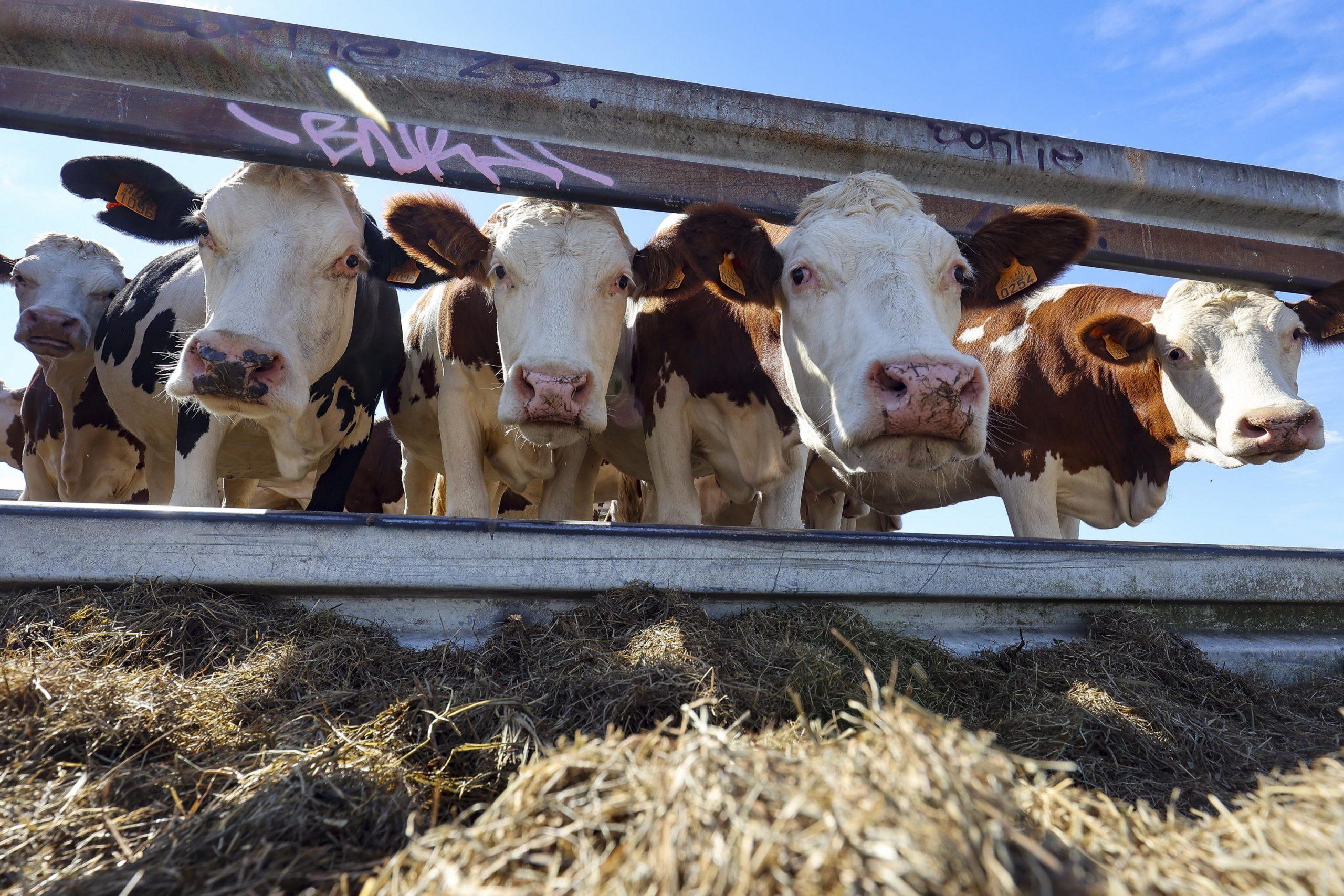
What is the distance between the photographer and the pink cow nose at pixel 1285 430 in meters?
4.64

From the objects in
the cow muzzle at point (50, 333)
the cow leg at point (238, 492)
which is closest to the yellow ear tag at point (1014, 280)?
the cow leg at point (238, 492)

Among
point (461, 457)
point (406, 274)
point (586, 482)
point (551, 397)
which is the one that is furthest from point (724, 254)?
point (586, 482)

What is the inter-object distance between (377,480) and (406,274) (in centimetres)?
514

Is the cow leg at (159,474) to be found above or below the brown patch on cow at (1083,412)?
below

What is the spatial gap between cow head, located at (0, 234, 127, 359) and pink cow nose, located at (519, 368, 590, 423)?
418cm

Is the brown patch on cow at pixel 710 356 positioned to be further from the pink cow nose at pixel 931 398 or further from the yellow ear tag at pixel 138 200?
the yellow ear tag at pixel 138 200

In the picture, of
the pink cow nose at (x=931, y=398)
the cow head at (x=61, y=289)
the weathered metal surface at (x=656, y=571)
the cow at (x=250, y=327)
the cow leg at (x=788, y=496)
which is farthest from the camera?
the cow head at (x=61, y=289)

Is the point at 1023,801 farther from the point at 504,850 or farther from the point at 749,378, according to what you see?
the point at 749,378

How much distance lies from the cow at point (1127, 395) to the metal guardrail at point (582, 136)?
75 centimetres

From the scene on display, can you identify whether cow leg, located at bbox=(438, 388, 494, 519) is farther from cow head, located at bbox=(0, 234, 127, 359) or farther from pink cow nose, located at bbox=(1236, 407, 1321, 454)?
pink cow nose, located at bbox=(1236, 407, 1321, 454)

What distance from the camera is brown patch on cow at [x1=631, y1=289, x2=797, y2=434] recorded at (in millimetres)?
4734

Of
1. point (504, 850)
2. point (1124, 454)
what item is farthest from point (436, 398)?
point (1124, 454)

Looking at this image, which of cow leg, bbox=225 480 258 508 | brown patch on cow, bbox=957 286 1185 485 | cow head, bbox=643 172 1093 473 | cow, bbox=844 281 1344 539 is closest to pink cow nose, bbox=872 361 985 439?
cow head, bbox=643 172 1093 473

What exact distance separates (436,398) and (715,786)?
451 cm
